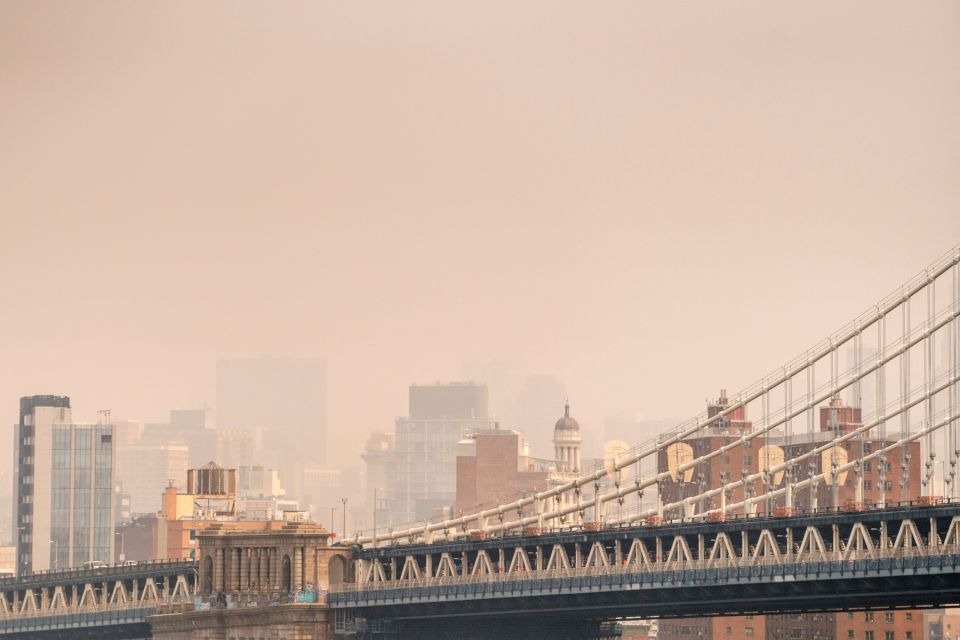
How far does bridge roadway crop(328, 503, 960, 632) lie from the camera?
502 ft

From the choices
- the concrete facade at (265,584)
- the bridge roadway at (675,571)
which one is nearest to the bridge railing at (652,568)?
the bridge roadway at (675,571)

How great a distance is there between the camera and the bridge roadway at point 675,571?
153 metres

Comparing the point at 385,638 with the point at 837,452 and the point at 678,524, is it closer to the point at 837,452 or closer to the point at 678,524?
the point at 678,524

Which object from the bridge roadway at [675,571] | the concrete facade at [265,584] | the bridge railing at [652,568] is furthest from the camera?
the concrete facade at [265,584]

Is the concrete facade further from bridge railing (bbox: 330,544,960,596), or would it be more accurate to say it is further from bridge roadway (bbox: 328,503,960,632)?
bridge railing (bbox: 330,544,960,596)

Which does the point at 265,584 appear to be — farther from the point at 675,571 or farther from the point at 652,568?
the point at 675,571

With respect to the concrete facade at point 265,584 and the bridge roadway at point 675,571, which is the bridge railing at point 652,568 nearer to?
the bridge roadway at point 675,571

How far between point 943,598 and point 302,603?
43.3 m

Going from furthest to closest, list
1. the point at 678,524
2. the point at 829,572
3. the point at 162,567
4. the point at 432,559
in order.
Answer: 1. the point at 162,567
2. the point at 432,559
3. the point at 678,524
4. the point at 829,572

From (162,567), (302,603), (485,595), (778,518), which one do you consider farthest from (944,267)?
(162,567)

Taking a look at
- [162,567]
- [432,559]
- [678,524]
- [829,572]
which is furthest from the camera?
[162,567]

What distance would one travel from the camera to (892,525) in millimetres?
156125

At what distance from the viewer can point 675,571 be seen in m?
163

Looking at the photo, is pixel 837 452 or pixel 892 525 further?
pixel 837 452
